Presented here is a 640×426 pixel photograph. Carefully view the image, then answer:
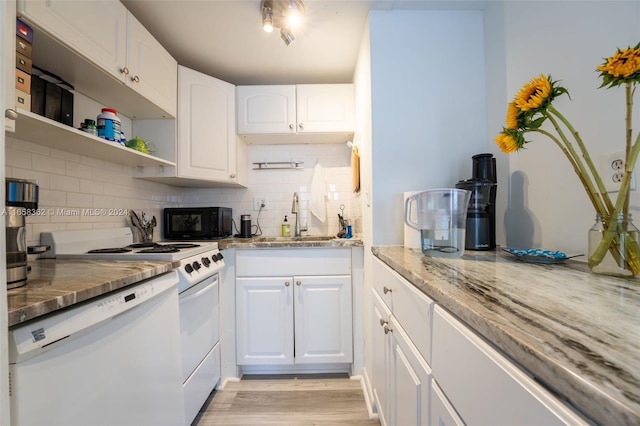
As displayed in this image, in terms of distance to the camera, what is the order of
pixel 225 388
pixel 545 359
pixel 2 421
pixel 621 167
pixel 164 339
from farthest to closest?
pixel 225 388
pixel 164 339
pixel 621 167
pixel 2 421
pixel 545 359

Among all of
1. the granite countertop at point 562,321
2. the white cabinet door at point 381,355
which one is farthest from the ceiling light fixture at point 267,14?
the white cabinet door at point 381,355

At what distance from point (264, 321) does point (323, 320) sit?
406 mm

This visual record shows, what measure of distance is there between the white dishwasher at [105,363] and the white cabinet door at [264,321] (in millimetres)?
590

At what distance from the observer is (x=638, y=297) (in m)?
0.52

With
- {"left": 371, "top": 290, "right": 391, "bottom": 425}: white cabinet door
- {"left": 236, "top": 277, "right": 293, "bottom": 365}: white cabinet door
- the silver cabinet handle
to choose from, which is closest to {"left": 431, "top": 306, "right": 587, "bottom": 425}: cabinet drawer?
{"left": 371, "top": 290, "right": 391, "bottom": 425}: white cabinet door

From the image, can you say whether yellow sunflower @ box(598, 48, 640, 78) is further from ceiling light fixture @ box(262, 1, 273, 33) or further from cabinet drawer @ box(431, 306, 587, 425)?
ceiling light fixture @ box(262, 1, 273, 33)

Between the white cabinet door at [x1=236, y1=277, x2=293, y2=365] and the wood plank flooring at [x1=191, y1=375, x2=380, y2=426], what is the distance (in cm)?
15

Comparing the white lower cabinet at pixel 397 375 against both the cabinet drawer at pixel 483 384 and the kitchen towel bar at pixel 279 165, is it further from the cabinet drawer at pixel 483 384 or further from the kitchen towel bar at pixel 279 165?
the kitchen towel bar at pixel 279 165

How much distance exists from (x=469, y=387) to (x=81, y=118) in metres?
2.02

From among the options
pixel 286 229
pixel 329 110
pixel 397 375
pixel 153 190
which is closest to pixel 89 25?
pixel 153 190

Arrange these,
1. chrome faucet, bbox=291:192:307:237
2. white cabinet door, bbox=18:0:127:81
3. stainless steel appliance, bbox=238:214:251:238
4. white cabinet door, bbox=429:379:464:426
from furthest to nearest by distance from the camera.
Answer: chrome faucet, bbox=291:192:307:237 < stainless steel appliance, bbox=238:214:251:238 < white cabinet door, bbox=18:0:127:81 < white cabinet door, bbox=429:379:464:426

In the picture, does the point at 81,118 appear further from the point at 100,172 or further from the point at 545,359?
the point at 545,359

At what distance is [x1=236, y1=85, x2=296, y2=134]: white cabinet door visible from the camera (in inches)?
80.6

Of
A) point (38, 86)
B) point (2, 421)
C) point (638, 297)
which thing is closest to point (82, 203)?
point (38, 86)
